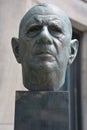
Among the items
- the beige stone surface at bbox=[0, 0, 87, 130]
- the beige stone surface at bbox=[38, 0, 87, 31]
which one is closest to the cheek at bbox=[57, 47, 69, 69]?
the beige stone surface at bbox=[0, 0, 87, 130]

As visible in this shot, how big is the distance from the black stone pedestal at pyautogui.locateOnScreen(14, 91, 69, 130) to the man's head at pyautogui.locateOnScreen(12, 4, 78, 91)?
105 millimetres

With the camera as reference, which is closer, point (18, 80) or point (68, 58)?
point (68, 58)

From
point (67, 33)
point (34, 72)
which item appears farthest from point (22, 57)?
point (67, 33)

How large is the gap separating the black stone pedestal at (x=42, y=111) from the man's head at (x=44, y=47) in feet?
0.34

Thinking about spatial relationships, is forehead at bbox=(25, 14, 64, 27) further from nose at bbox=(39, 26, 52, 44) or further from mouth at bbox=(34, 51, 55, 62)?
mouth at bbox=(34, 51, 55, 62)

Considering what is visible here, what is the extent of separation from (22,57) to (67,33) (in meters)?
0.42

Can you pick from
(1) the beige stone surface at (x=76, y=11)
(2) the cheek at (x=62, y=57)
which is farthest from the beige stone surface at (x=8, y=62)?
(2) the cheek at (x=62, y=57)

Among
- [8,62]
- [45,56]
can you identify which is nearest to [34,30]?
[45,56]

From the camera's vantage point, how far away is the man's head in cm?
315

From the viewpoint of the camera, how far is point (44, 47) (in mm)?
3148

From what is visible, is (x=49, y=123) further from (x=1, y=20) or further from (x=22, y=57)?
(x=1, y=20)

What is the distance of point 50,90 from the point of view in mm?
3227

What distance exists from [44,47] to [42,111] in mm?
497

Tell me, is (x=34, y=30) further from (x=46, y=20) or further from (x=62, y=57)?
(x=62, y=57)
